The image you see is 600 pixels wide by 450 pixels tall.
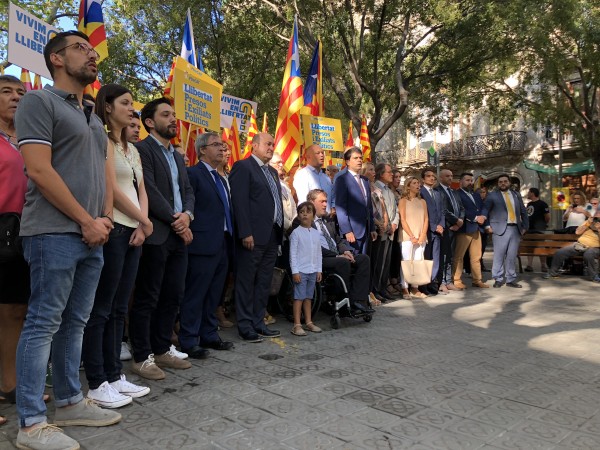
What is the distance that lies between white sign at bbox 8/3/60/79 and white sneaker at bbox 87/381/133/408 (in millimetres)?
3921

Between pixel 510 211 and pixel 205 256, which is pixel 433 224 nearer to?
pixel 510 211

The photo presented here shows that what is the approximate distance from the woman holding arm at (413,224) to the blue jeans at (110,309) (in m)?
5.35

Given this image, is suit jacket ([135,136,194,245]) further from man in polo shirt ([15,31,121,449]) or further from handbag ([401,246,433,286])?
handbag ([401,246,433,286])

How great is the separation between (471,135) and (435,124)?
11.2m

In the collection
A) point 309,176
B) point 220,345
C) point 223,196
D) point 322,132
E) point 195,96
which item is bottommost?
point 220,345

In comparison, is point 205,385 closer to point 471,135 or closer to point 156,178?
point 156,178

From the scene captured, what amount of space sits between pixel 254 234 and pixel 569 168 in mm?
25618

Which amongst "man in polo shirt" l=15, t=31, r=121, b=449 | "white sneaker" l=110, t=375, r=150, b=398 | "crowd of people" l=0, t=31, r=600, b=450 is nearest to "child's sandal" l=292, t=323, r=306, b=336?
"crowd of people" l=0, t=31, r=600, b=450

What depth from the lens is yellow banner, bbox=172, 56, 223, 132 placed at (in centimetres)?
612

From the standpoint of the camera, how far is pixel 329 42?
16.3 m

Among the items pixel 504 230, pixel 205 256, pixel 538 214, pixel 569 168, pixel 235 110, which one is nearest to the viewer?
pixel 205 256

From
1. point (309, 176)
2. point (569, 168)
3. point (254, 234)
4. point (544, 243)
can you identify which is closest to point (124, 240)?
point (254, 234)

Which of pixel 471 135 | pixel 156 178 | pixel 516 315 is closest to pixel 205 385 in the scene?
pixel 156 178

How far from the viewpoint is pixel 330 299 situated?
6.20m
